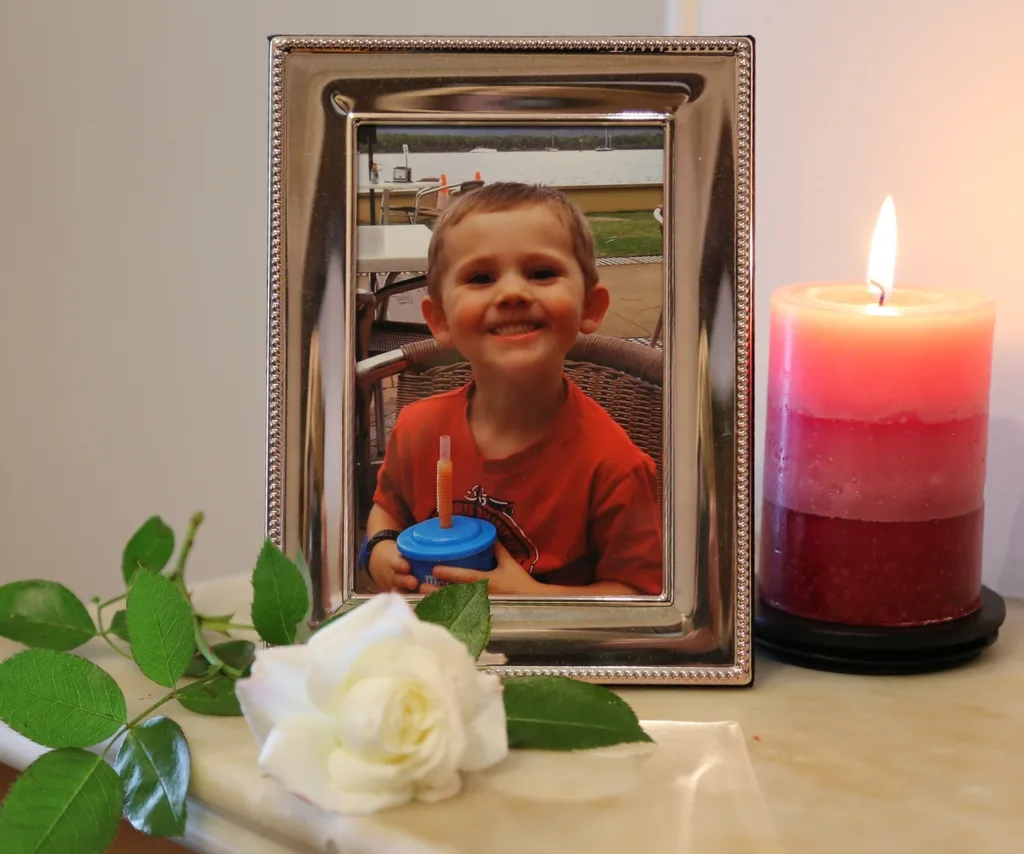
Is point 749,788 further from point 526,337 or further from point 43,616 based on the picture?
point 43,616

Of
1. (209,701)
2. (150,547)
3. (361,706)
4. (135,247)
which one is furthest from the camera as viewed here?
(135,247)

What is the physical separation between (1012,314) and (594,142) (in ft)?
0.90

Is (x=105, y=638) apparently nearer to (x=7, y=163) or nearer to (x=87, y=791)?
(x=87, y=791)

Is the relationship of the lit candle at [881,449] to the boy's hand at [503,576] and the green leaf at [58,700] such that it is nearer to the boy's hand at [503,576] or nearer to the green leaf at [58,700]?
the boy's hand at [503,576]

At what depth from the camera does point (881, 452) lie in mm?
484

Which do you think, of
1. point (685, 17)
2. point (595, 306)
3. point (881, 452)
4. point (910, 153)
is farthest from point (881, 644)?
point (685, 17)

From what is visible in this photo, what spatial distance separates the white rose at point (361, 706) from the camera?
350mm

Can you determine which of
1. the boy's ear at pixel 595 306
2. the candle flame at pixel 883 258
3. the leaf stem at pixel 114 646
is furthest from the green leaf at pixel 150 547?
the candle flame at pixel 883 258

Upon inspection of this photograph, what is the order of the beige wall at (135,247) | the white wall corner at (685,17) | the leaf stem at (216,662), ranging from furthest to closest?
the beige wall at (135,247), the white wall corner at (685,17), the leaf stem at (216,662)

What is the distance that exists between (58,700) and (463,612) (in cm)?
15

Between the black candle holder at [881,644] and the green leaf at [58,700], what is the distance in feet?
0.95

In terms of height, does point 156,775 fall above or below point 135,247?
below

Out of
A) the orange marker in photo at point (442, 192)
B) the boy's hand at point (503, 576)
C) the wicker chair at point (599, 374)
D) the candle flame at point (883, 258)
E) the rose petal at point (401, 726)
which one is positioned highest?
the orange marker in photo at point (442, 192)

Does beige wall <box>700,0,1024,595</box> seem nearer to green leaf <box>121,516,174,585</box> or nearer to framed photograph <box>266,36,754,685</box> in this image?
framed photograph <box>266,36,754,685</box>
